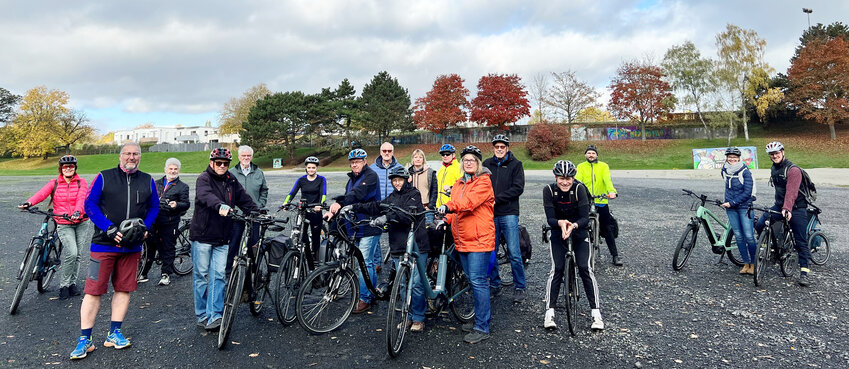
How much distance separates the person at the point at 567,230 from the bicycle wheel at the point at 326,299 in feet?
7.08

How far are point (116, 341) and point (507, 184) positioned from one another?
15.1ft

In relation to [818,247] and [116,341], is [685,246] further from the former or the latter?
[116,341]

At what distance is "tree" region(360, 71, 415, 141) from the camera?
2173 inches

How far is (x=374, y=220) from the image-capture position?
443 centimetres

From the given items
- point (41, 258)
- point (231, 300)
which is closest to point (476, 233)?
point (231, 300)

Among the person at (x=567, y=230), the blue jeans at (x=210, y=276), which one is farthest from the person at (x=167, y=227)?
the person at (x=567, y=230)

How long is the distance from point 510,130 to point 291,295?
54.8 metres

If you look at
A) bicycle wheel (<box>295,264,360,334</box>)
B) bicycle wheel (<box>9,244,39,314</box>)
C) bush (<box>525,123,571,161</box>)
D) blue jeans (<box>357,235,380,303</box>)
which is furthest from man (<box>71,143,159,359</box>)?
bush (<box>525,123,571,161</box>)

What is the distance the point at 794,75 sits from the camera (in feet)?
141

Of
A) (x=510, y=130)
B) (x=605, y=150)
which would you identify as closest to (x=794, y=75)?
(x=605, y=150)

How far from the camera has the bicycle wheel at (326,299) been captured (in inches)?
170

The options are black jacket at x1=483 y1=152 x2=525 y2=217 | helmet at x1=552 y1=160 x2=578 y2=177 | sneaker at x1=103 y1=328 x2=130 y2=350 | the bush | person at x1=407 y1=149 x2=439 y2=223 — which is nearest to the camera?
sneaker at x1=103 y1=328 x2=130 y2=350

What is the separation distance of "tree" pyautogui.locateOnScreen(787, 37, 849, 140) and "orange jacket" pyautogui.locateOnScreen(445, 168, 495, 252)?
52.0 metres

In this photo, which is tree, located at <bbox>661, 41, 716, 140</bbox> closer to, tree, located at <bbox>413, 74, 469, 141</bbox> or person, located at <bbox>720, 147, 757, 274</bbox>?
tree, located at <bbox>413, 74, 469, 141</bbox>
